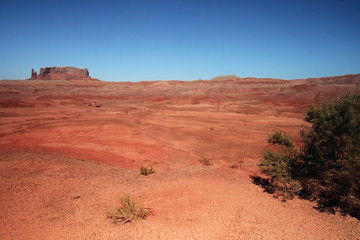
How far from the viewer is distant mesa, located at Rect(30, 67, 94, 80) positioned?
11650cm

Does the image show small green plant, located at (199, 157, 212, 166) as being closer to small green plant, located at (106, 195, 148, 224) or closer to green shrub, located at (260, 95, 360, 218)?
green shrub, located at (260, 95, 360, 218)

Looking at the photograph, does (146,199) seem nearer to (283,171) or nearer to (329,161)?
(283,171)

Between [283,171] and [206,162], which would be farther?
[206,162]

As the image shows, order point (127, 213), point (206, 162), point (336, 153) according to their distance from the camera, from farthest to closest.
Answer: point (206, 162) < point (336, 153) < point (127, 213)

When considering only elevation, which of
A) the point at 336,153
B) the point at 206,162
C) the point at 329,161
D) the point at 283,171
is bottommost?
the point at 206,162

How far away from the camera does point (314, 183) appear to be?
634cm

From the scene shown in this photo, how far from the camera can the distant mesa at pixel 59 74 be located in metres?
116

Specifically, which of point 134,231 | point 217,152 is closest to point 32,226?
point 134,231

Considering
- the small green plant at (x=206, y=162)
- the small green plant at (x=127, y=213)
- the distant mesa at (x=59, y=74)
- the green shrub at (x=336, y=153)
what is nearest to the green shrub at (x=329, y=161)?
the green shrub at (x=336, y=153)

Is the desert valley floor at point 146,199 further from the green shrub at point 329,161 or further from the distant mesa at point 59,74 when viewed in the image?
the distant mesa at point 59,74

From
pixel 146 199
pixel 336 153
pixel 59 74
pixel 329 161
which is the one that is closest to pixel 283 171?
pixel 329 161

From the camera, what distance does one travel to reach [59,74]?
389 feet

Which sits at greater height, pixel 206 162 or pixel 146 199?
pixel 146 199

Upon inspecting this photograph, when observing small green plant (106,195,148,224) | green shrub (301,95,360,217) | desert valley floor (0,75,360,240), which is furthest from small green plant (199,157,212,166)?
small green plant (106,195,148,224)
